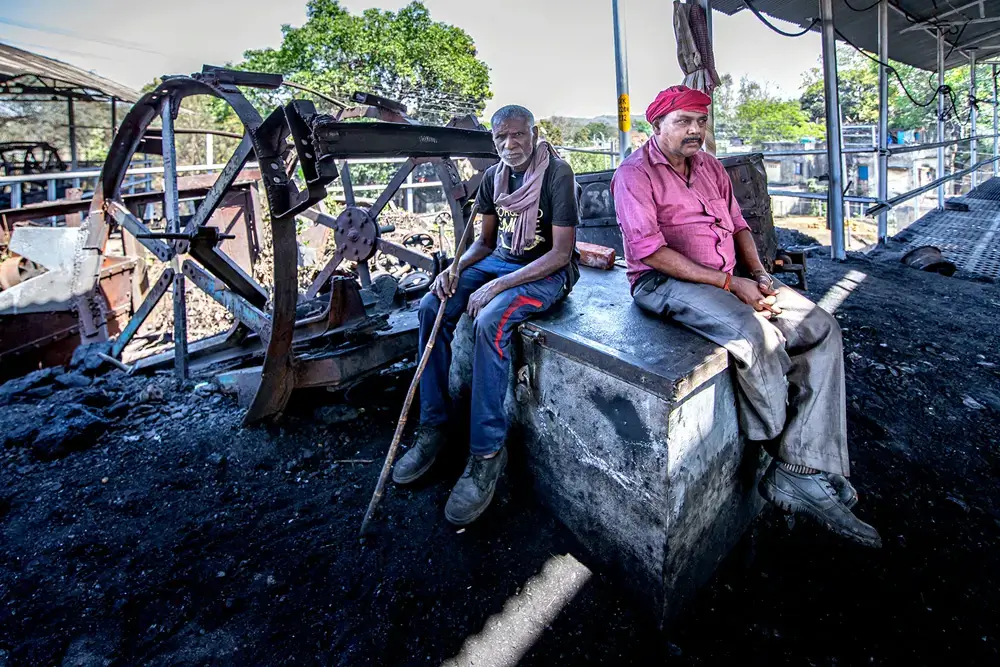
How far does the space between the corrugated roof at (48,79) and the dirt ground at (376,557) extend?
1057 centimetres

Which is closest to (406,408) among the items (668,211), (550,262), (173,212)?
(550,262)

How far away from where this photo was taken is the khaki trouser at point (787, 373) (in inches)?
75.0

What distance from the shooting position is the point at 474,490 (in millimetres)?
2293

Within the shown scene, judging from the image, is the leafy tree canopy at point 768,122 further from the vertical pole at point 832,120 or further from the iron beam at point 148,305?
the iron beam at point 148,305

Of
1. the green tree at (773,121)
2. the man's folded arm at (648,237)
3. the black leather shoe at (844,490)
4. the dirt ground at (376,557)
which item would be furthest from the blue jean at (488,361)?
the green tree at (773,121)

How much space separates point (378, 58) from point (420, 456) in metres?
18.3

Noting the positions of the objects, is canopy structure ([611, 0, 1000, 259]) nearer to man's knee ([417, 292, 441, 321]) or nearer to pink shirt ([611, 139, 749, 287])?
pink shirt ([611, 139, 749, 287])

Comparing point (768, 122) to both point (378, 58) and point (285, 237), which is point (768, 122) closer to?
point (378, 58)

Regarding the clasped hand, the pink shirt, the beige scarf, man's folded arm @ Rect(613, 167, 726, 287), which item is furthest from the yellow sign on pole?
the clasped hand

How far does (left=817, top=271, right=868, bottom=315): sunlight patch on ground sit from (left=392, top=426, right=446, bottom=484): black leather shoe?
10.9 ft

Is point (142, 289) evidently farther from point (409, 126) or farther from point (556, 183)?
point (556, 183)

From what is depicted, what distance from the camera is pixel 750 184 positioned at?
4.05 metres

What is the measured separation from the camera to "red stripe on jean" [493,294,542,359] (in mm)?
2197

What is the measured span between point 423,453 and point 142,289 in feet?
19.4
